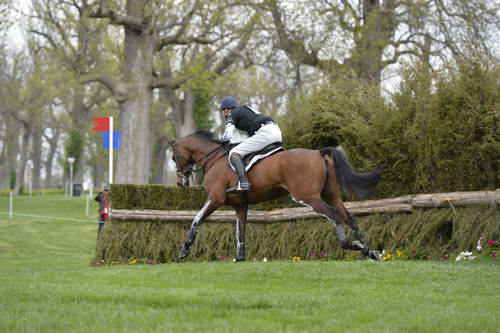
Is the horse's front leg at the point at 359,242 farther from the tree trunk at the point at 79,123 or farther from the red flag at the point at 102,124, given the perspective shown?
the tree trunk at the point at 79,123

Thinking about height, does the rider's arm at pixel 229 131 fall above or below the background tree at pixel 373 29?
below

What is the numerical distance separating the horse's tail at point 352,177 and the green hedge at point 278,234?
1358 mm

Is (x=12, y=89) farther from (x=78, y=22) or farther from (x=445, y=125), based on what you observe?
(x=445, y=125)

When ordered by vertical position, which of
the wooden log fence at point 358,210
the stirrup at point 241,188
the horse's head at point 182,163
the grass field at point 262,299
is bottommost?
the grass field at point 262,299

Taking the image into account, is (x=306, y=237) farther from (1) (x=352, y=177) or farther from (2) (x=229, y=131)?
(2) (x=229, y=131)

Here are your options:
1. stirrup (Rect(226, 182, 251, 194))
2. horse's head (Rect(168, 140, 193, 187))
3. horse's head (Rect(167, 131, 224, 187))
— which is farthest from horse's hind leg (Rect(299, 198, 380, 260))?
horse's head (Rect(168, 140, 193, 187))

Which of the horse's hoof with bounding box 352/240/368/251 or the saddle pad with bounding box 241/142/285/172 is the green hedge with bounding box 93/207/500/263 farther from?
the saddle pad with bounding box 241/142/285/172

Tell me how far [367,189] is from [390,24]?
1707 cm

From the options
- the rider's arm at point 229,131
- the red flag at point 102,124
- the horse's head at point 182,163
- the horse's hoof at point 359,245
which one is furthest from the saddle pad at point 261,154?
the red flag at point 102,124

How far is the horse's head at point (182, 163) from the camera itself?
11.5 metres

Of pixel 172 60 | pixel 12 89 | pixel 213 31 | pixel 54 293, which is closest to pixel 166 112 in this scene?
pixel 12 89

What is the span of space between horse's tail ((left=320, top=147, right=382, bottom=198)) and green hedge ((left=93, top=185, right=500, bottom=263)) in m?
1.36

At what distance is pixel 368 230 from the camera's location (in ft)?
37.7

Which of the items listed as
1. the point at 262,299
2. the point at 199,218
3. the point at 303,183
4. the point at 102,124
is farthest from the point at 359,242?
the point at 102,124
